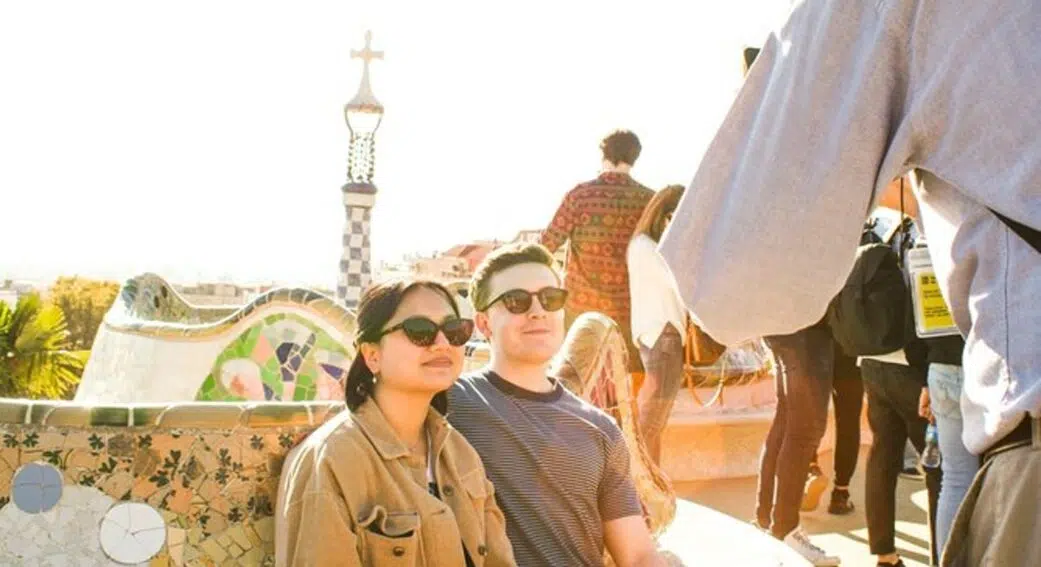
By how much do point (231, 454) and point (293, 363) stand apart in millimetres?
2776

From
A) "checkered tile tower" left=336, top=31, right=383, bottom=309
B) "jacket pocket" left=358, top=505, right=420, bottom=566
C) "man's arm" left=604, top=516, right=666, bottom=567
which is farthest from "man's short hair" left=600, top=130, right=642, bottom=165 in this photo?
"checkered tile tower" left=336, top=31, right=383, bottom=309

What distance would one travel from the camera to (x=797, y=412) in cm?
392

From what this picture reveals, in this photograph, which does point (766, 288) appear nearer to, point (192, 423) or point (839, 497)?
point (192, 423)

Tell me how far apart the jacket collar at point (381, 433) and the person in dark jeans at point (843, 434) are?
120 inches

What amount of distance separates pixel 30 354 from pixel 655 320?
1137cm

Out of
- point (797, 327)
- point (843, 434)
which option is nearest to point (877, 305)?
point (843, 434)

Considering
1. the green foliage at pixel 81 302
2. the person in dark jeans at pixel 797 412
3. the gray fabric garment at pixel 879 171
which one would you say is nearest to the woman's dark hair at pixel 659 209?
the person in dark jeans at pixel 797 412

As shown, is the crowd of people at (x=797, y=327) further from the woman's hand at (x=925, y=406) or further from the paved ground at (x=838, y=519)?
the paved ground at (x=838, y=519)

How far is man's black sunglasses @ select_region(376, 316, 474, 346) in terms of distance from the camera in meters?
2.09

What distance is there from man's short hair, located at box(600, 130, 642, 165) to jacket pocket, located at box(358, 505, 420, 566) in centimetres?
311

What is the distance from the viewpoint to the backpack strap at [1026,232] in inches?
36.1

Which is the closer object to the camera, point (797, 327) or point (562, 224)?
point (797, 327)

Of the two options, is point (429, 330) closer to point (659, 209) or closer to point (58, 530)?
point (58, 530)

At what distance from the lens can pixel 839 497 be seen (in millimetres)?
5289
